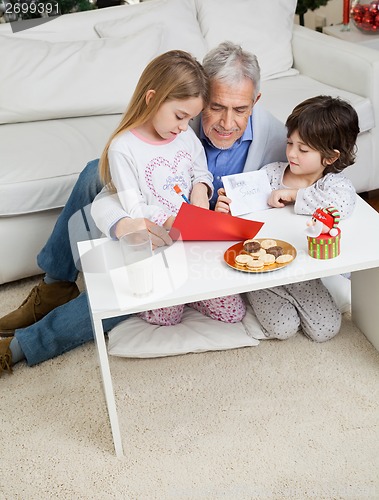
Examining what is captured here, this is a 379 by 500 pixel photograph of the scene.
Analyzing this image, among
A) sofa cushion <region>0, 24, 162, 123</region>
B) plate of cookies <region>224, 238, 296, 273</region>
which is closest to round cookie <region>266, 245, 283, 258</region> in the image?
plate of cookies <region>224, 238, 296, 273</region>

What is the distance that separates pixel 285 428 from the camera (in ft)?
5.50

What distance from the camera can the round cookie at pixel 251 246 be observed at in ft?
5.30

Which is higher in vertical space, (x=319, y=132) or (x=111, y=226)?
(x=319, y=132)

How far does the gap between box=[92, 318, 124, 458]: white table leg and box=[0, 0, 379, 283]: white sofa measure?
0.78 metres

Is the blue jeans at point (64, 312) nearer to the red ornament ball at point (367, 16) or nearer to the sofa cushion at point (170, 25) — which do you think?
the sofa cushion at point (170, 25)

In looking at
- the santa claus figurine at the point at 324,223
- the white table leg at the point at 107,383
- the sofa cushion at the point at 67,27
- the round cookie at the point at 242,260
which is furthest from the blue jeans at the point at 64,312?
the sofa cushion at the point at 67,27

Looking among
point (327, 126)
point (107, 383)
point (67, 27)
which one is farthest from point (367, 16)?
point (107, 383)

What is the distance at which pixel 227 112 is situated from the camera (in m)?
1.90

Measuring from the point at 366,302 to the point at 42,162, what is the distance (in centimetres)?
106

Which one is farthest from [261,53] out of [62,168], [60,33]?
[62,168]

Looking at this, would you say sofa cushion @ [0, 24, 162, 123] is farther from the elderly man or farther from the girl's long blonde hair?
the girl's long blonde hair

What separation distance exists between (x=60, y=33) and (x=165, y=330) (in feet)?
4.50

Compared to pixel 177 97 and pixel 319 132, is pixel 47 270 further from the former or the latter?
pixel 319 132

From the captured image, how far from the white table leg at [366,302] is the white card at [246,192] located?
320 millimetres
